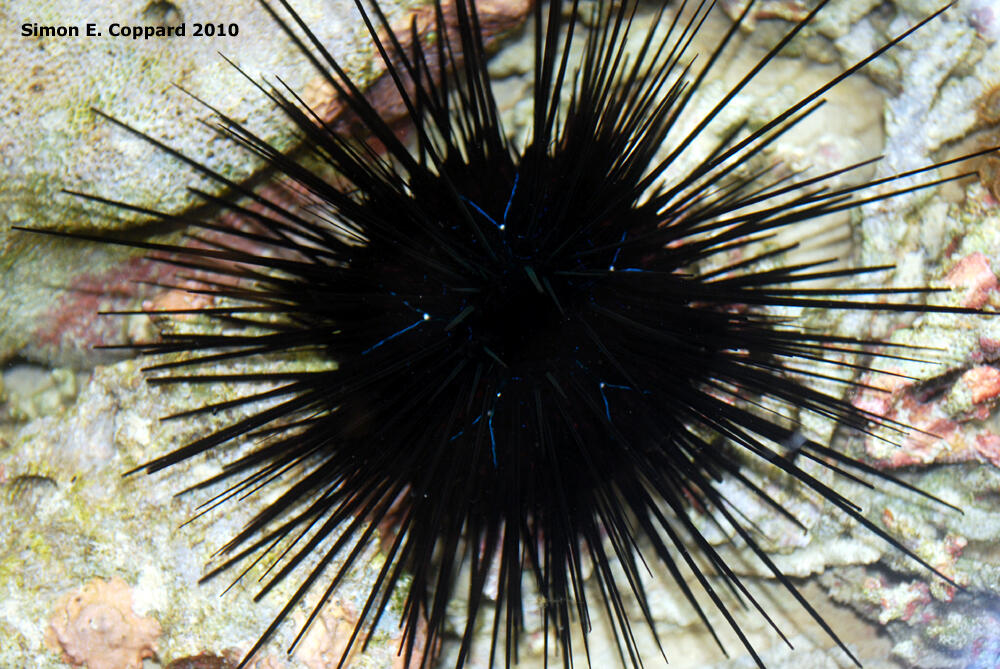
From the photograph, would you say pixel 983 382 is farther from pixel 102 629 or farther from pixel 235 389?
pixel 102 629

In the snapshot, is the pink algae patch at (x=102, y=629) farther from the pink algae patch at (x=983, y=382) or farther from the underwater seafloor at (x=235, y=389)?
the pink algae patch at (x=983, y=382)

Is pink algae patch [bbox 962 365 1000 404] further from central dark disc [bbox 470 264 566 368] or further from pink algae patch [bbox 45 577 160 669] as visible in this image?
pink algae patch [bbox 45 577 160 669]

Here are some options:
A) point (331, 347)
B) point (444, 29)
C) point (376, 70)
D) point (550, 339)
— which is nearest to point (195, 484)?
point (331, 347)

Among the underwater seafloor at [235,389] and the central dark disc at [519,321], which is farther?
the underwater seafloor at [235,389]

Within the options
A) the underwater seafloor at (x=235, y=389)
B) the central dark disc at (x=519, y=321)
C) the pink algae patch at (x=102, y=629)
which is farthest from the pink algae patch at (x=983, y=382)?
the pink algae patch at (x=102, y=629)

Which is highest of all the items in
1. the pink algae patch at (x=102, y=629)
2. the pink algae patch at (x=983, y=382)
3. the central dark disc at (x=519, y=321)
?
the pink algae patch at (x=983, y=382)

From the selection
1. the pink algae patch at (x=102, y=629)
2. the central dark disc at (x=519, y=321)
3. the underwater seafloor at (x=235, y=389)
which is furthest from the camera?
the pink algae patch at (x=102, y=629)

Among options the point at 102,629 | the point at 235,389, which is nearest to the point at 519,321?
the point at 235,389
